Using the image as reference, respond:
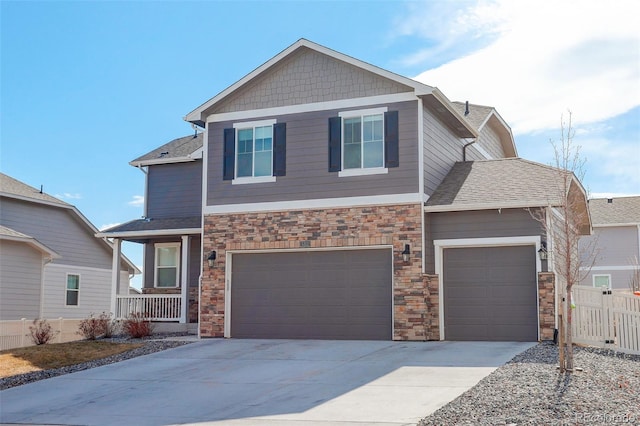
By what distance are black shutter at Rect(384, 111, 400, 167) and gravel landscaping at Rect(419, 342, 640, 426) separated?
640cm

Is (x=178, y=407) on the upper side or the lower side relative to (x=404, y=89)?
lower

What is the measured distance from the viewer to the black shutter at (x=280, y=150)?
63.8ft

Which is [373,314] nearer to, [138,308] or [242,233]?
[242,233]

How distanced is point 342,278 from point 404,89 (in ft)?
16.3

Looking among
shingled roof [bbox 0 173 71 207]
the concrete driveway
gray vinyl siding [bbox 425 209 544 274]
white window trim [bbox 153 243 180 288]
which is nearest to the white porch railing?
white window trim [bbox 153 243 180 288]

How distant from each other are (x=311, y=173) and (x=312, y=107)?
174 cm

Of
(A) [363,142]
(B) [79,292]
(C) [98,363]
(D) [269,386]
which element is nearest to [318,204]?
(A) [363,142]

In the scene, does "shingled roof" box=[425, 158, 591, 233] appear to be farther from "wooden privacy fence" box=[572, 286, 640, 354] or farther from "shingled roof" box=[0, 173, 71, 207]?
"shingled roof" box=[0, 173, 71, 207]

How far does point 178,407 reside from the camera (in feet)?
37.3

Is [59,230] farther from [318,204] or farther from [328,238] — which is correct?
[328,238]

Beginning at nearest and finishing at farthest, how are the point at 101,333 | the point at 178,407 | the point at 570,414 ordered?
1. the point at 570,414
2. the point at 178,407
3. the point at 101,333

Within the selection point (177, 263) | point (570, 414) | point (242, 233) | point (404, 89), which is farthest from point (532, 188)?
point (177, 263)

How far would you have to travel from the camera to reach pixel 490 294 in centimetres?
1781

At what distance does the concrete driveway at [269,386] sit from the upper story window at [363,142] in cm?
441
